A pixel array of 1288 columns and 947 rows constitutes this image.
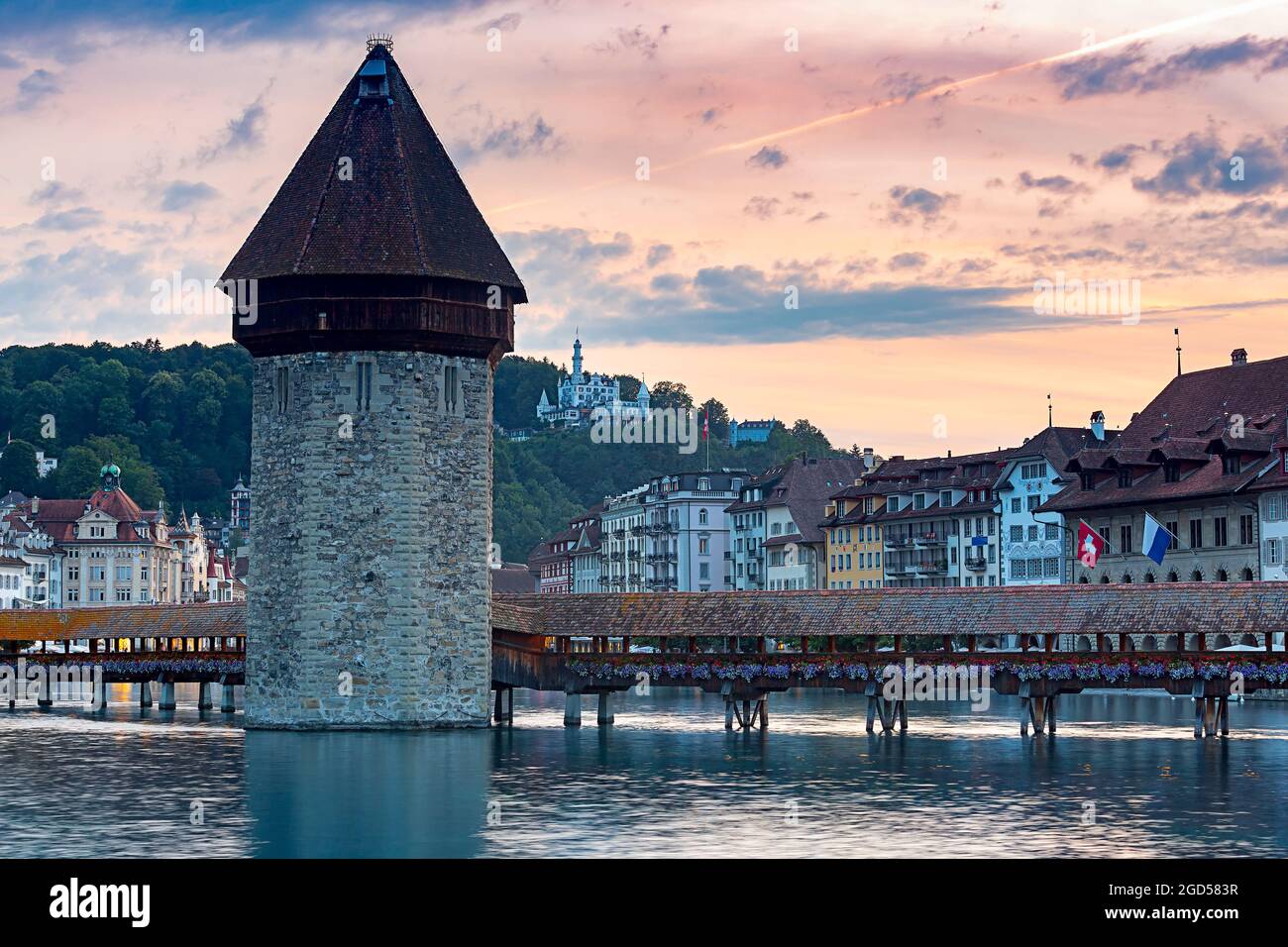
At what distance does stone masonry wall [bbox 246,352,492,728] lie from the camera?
Answer: 5669 cm

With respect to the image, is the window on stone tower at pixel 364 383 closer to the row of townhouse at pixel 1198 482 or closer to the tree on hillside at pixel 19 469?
the row of townhouse at pixel 1198 482

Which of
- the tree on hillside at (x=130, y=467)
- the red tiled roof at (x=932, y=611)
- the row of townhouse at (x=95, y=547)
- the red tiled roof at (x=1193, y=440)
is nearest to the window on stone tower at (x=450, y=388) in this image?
the red tiled roof at (x=932, y=611)

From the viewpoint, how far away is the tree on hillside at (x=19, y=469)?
197 m

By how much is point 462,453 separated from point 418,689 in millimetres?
6377

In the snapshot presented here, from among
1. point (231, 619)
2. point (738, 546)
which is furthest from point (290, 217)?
point (738, 546)

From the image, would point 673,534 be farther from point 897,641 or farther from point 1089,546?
point 897,641

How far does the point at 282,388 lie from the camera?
58000 millimetres

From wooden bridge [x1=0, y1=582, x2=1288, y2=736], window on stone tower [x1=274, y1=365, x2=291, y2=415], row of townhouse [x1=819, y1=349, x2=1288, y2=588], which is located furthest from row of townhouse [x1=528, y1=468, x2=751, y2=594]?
window on stone tower [x1=274, y1=365, x2=291, y2=415]

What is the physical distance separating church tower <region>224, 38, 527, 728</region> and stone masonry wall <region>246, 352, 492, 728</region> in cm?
5

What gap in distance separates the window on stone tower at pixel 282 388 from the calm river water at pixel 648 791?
8.71 m

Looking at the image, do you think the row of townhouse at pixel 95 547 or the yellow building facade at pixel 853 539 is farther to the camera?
the row of townhouse at pixel 95 547
